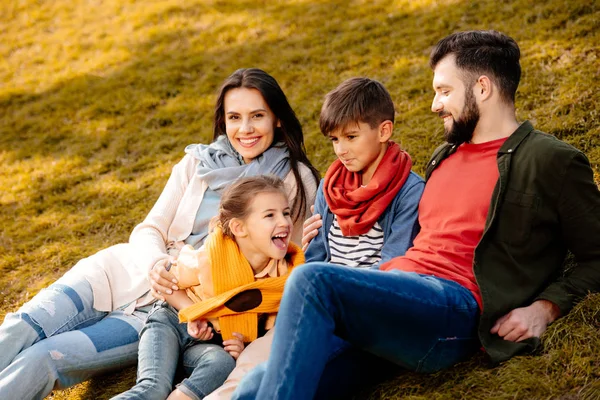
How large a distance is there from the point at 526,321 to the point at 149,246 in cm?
220

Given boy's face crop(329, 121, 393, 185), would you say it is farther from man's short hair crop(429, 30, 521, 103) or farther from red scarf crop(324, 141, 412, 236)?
man's short hair crop(429, 30, 521, 103)

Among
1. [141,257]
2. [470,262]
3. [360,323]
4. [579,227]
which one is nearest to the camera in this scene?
[360,323]

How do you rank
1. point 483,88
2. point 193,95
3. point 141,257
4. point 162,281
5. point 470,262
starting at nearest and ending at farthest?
1. point 470,262
2. point 483,88
3. point 162,281
4. point 141,257
5. point 193,95

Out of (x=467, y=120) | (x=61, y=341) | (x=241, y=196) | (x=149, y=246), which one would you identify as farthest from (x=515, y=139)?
(x=61, y=341)

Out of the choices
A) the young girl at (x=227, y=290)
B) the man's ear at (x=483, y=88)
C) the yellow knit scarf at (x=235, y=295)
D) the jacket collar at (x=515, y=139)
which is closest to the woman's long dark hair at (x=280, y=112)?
the young girl at (x=227, y=290)

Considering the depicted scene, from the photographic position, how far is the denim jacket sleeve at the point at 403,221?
3.23 metres

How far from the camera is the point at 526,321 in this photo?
2.85 m

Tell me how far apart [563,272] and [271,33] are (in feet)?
20.1

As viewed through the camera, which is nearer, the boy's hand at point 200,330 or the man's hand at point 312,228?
the boy's hand at point 200,330

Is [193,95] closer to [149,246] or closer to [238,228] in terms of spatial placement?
[149,246]

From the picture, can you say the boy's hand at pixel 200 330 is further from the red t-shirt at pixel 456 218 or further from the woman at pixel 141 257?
the red t-shirt at pixel 456 218

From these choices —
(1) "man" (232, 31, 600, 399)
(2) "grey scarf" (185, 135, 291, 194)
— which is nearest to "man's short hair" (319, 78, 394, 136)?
(1) "man" (232, 31, 600, 399)

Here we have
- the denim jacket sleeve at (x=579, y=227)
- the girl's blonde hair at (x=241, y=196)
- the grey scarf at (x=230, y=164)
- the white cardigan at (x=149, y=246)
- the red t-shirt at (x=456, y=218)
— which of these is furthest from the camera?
the grey scarf at (x=230, y=164)

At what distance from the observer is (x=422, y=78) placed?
6.40 meters
